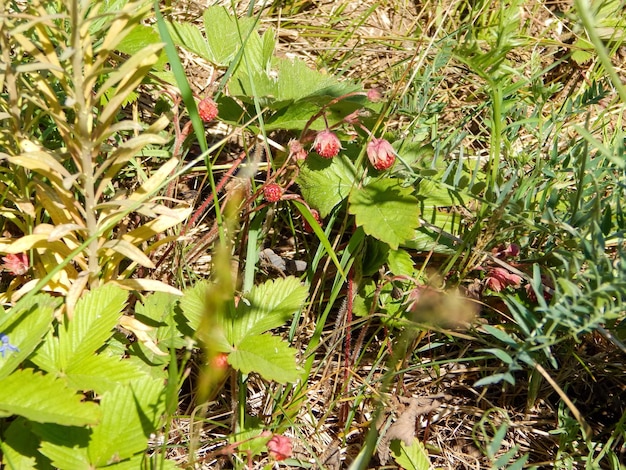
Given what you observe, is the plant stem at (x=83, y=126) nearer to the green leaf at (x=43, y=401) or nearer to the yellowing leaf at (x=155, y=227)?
the yellowing leaf at (x=155, y=227)

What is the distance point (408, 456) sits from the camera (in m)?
1.80

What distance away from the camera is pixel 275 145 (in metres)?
2.14

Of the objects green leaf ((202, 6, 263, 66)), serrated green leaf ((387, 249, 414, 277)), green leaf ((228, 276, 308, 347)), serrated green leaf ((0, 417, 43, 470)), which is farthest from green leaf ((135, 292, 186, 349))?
green leaf ((202, 6, 263, 66))

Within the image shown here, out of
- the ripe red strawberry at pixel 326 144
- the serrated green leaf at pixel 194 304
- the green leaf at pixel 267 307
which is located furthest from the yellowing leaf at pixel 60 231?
the ripe red strawberry at pixel 326 144

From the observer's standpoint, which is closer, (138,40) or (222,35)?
(138,40)

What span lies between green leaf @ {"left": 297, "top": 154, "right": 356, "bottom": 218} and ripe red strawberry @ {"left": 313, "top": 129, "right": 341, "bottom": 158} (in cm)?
12

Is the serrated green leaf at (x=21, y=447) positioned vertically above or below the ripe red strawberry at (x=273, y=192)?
below

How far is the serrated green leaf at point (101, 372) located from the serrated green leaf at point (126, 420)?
0.02m

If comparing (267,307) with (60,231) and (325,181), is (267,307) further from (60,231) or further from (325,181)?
(60,231)

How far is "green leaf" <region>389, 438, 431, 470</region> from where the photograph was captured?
179cm

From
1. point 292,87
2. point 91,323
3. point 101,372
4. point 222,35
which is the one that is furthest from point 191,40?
point 101,372

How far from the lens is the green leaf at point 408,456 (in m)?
1.79

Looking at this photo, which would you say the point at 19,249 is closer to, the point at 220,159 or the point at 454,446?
the point at 220,159

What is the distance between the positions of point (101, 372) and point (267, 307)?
0.45m
